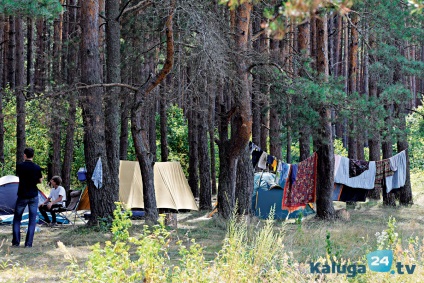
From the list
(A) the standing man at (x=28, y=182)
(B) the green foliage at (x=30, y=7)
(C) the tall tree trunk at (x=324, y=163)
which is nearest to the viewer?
(A) the standing man at (x=28, y=182)

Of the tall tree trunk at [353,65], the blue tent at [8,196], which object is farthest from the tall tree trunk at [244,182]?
the blue tent at [8,196]

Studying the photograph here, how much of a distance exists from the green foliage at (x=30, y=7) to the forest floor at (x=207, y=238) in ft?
12.0

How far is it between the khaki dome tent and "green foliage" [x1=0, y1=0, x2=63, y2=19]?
6488mm

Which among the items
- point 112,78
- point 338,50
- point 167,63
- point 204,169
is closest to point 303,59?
point 167,63

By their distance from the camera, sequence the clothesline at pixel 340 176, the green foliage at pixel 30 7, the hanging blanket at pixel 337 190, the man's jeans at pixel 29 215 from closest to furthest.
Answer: the man's jeans at pixel 29 215, the green foliage at pixel 30 7, the clothesline at pixel 340 176, the hanging blanket at pixel 337 190

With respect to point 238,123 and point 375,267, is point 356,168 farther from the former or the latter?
point 375,267

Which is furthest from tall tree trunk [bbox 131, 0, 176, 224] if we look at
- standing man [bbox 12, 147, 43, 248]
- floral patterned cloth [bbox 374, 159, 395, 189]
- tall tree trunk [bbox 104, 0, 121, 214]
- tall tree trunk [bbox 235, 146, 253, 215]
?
floral patterned cloth [bbox 374, 159, 395, 189]

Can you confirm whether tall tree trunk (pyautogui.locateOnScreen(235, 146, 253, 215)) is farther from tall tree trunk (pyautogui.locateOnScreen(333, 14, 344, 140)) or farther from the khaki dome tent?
tall tree trunk (pyautogui.locateOnScreen(333, 14, 344, 140))

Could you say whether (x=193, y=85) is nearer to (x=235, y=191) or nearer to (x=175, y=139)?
(x=235, y=191)

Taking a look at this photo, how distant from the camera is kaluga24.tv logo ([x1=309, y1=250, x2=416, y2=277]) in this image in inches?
205

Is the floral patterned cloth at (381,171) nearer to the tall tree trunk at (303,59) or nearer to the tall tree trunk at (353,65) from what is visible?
the tall tree trunk at (353,65)

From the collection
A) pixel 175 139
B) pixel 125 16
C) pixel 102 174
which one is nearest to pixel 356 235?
pixel 102 174

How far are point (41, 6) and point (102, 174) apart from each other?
3.23 m

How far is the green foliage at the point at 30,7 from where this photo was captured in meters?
10.3
